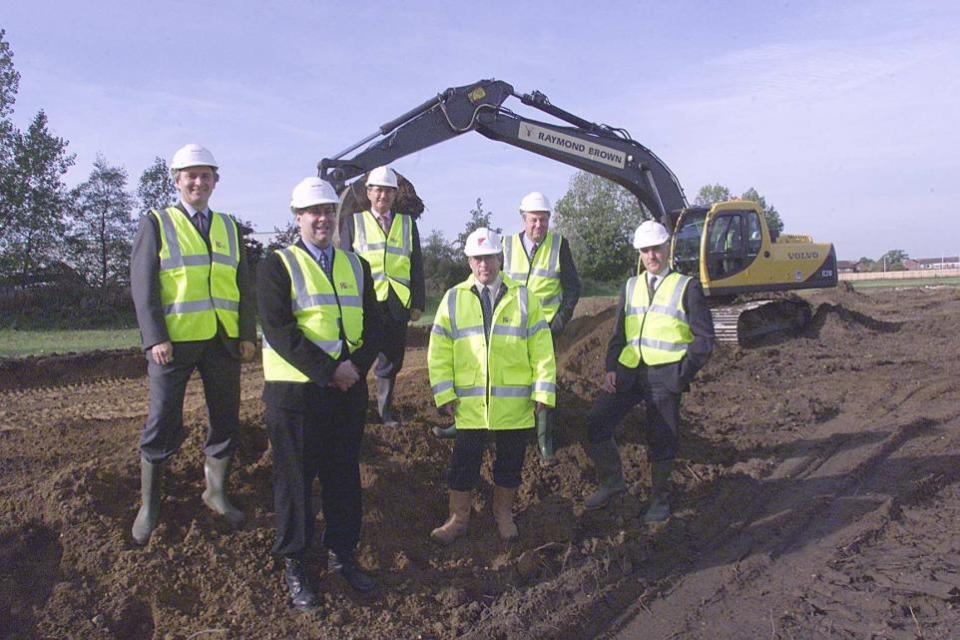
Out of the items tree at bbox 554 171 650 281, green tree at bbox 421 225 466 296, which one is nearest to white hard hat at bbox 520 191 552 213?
green tree at bbox 421 225 466 296

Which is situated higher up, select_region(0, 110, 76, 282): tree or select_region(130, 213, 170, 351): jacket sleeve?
select_region(0, 110, 76, 282): tree

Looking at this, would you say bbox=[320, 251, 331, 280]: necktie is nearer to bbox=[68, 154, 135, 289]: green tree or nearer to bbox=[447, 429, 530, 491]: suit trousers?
bbox=[447, 429, 530, 491]: suit trousers

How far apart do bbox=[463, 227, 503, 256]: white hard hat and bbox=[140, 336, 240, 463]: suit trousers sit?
1.54 metres

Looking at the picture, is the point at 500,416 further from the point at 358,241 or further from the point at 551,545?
the point at 358,241

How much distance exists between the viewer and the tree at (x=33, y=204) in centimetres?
2378

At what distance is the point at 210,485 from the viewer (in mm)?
4734

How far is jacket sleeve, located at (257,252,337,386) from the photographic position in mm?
3943

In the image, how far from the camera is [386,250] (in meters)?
5.80

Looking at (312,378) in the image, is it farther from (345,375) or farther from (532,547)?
(532,547)

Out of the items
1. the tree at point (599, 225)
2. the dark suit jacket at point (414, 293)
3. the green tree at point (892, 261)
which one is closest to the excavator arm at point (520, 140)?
the dark suit jacket at point (414, 293)

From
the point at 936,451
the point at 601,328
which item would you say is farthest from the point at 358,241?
the point at 601,328

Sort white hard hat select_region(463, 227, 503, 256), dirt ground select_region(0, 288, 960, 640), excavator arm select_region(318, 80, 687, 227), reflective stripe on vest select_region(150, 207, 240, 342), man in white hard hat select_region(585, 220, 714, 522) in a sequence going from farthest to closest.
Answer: excavator arm select_region(318, 80, 687, 227) → man in white hard hat select_region(585, 220, 714, 522) → white hard hat select_region(463, 227, 503, 256) → reflective stripe on vest select_region(150, 207, 240, 342) → dirt ground select_region(0, 288, 960, 640)

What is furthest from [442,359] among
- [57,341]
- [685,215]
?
[57,341]

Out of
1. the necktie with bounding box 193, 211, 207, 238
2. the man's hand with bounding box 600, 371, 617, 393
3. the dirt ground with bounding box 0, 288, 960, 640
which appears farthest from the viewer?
the man's hand with bounding box 600, 371, 617, 393
